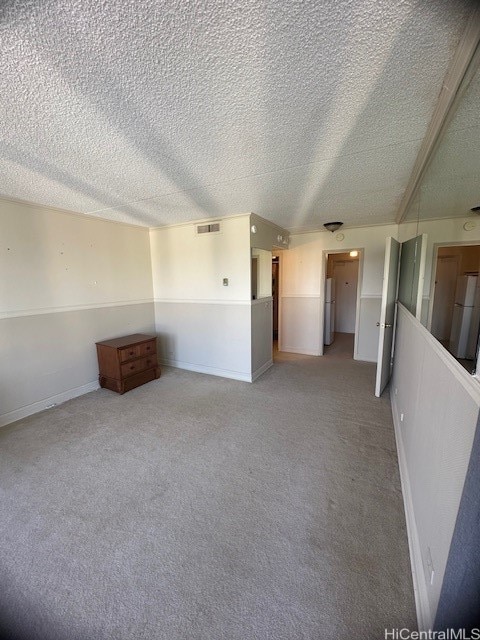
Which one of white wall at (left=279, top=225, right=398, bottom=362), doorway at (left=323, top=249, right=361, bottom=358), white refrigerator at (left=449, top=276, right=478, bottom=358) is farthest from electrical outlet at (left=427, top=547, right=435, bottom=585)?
doorway at (left=323, top=249, right=361, bottom=358)

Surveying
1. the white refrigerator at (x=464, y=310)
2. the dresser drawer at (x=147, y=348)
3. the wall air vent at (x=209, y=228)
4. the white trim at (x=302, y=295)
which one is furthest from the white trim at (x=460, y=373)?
the white trim at (x=302, y=295)

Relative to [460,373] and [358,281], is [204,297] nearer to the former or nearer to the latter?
[358,281]

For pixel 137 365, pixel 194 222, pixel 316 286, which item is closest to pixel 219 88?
pixel 194 222

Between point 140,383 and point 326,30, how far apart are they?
381 cm

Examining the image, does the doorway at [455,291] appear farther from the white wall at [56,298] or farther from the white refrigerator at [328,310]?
the white wall at [56,298]

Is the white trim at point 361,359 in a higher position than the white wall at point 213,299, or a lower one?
lower

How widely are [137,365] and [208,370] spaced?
111 centimetres

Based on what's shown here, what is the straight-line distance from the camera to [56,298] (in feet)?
10.3

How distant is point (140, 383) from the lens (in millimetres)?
3654

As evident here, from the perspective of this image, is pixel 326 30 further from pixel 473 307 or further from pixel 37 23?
pixel 473 307

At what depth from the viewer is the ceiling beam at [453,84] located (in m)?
0.92

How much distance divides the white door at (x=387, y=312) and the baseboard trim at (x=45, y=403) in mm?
3834

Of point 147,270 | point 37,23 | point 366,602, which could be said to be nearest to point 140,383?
point 147,270

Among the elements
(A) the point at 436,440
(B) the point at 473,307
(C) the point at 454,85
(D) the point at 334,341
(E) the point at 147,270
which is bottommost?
(D) the point at 334,341
